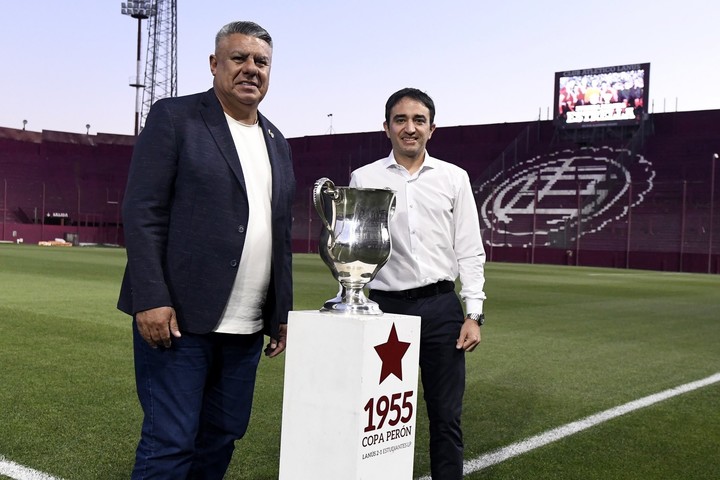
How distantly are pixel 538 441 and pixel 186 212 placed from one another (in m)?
2.77

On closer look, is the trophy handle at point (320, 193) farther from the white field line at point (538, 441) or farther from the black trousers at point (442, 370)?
the white field line at point (538, 441)

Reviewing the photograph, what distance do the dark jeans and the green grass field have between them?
3.26ft

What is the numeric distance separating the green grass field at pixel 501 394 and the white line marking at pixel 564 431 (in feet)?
0.21

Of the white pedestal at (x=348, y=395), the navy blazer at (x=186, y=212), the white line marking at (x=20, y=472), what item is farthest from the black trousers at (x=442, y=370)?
the white line marking at (x=20, y=472)

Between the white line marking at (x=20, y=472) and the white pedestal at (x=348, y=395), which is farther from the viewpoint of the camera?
the white line marking at (x=20, y=472)

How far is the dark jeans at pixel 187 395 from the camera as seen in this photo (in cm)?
256

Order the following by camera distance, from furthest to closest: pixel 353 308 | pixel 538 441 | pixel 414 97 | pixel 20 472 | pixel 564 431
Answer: pixel 564 431 → pixel 538 441 → pixel 20 472 → pixel 414 97 → pixel 353 308

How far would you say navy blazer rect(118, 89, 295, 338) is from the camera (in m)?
2.53

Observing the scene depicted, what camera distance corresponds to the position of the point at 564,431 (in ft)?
15.7

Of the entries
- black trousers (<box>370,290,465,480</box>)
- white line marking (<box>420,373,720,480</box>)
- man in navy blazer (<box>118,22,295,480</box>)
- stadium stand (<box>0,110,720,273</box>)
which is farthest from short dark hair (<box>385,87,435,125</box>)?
stadium stand (<box>0,110,720,273</box>)

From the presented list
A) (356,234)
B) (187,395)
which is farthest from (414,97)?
(187,395)

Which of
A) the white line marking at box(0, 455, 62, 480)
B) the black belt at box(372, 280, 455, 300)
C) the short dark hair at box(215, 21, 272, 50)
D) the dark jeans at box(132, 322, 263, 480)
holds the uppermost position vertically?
the short dark hair at box(215, 21, 272, 50)

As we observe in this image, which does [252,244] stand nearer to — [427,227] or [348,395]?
[348,395]

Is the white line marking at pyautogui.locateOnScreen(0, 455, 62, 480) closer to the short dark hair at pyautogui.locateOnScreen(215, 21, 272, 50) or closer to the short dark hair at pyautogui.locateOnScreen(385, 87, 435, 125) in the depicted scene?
the short dark hair at pyautogui.locateOnScreen(215, 21, 272, 50)
